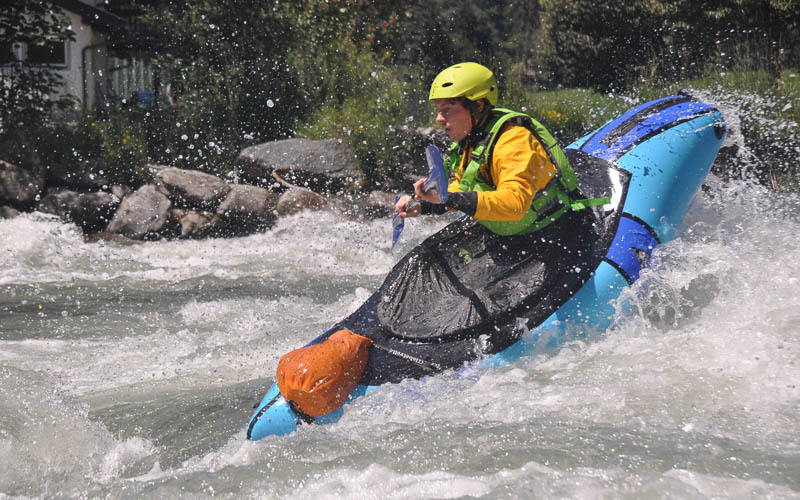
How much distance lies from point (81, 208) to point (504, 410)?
690cm

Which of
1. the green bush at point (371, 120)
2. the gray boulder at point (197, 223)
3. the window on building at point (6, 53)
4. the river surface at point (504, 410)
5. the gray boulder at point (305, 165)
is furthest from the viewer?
the green bush at point (371, 120)

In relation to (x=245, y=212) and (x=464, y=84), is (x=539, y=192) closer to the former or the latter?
(x=464, y=84)

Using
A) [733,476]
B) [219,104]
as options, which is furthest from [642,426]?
[219,104]

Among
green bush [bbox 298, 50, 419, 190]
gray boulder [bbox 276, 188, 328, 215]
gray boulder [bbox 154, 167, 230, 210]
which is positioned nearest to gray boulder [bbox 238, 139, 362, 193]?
green bush [bbox 298, 50, 419, 190]

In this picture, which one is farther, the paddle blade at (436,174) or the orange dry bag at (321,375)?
the orange dry bag at (321,375)

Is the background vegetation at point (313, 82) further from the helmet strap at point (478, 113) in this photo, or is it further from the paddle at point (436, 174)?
the paddle at point (436, 174)

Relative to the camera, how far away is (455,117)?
319 centimetres

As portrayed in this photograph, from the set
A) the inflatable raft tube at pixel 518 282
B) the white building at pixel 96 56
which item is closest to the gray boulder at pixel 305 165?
the inflatable raft tube at pixel 518 282

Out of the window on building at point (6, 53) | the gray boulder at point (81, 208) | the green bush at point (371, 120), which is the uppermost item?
the window on building at point (6, 53)

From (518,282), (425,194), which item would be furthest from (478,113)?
(518,282)

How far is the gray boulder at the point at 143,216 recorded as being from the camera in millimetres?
8117

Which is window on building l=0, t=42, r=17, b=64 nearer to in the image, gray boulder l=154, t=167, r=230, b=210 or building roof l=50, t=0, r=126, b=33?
gray boulder l=154, t=167, r=230, b=210

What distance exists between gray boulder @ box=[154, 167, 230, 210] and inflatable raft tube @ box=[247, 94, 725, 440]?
557 cm

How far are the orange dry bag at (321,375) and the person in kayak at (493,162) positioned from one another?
621 mm
